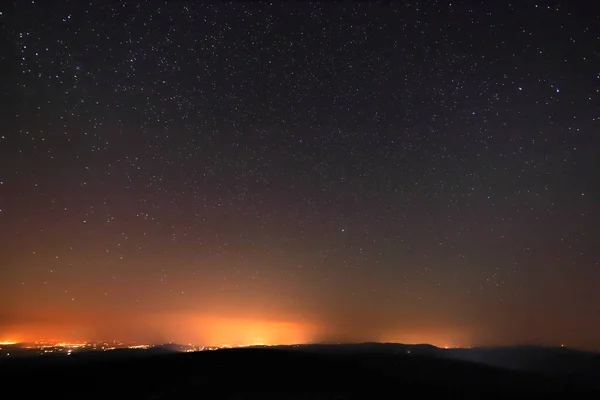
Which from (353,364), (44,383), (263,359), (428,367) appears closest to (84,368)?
(44,383)

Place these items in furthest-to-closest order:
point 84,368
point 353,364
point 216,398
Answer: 1. point 353,364
2. point 84,368
3. point 216,398

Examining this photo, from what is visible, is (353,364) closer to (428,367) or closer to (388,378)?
(388,378)

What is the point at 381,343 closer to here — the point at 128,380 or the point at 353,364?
the point at 353,364

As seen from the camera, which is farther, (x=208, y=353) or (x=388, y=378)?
(x=208, y=353)

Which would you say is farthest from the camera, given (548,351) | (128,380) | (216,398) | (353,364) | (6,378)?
(548,351)

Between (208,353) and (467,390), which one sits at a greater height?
(208,353)

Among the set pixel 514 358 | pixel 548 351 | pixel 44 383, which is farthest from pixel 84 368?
pixel 548 351
